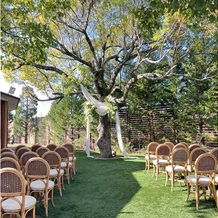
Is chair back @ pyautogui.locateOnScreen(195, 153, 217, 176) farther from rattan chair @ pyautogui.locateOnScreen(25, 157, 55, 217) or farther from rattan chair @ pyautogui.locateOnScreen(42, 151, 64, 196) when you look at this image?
rattan chair @ pyautogui.locateOnScreen(42, 151, 64, 196)

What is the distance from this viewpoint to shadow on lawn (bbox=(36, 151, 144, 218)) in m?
3.76

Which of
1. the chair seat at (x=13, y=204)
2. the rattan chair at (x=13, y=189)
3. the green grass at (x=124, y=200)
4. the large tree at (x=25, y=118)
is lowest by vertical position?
the green grass at (x=124, y=200)

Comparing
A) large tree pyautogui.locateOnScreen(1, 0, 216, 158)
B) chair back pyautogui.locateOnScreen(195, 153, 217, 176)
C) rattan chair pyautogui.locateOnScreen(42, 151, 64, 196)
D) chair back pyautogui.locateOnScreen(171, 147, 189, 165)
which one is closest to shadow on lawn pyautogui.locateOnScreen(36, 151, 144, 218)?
rattan chair pyautogui.locateOnScreen(42, 151, 64, 196)

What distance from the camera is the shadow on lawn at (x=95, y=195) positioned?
3758 mm

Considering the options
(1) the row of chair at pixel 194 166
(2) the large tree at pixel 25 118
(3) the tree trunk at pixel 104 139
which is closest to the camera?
(1) the row of chair at pixel 194 166

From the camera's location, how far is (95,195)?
4.62m

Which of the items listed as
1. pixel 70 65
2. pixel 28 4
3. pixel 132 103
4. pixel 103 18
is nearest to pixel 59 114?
pixel 70 65

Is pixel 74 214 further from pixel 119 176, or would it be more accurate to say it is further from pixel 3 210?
pixel 119 176

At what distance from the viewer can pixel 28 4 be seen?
181 inches

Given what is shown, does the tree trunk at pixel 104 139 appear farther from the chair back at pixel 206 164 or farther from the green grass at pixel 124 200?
the chair back at pixel 206 164

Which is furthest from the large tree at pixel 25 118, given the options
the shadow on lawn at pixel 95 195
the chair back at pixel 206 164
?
the chair back at pixel 206 164

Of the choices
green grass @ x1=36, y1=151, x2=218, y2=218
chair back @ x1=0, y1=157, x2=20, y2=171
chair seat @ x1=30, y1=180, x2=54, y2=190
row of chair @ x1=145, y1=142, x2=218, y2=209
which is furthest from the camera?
row of chair @ x1=145, y1=142, x2=218, y2=209

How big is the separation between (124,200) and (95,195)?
25.4 inches

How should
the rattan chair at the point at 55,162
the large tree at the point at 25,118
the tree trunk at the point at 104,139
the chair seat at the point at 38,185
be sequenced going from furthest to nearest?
1. the large tree at the point at 25,118
2. the tree trunk at the point at 104,139
3. the rattan chair at the point at 55,162
4. the chair seat at the point at 38,185
